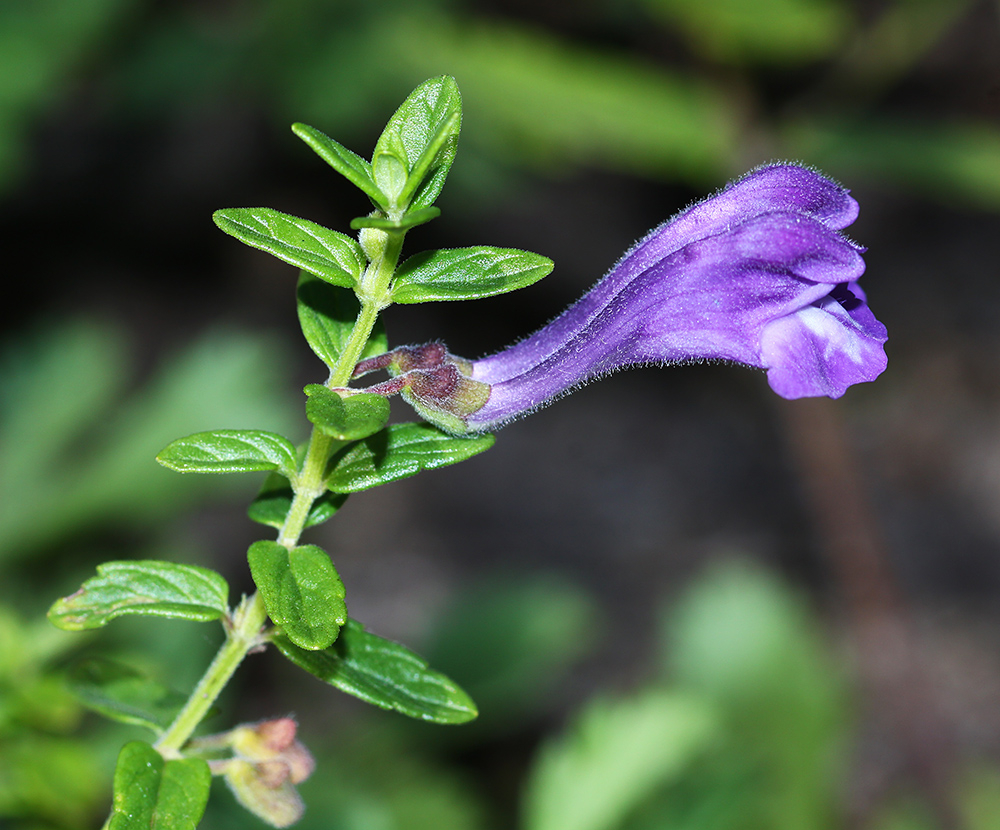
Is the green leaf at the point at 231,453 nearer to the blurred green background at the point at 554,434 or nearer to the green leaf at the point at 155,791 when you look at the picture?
the green leaf at the point at 155,791

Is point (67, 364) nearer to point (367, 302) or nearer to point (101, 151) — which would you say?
point (101, 151)

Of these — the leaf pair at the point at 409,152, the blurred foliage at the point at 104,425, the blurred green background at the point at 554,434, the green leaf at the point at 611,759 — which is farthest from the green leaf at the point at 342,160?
the blurred foliage at the point at 104,425

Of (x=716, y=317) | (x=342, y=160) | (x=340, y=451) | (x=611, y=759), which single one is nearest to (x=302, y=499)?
(x=340, y=451)

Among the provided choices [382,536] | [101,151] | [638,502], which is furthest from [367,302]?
[101,151]

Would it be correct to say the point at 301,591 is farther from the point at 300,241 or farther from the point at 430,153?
the point at 430,153

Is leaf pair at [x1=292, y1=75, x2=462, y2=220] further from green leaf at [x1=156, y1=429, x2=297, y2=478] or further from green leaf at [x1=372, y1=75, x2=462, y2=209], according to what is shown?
green leaf at [x1=156, y1=429, x2=297, y2=478]

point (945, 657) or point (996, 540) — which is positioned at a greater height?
point (996, 540)
